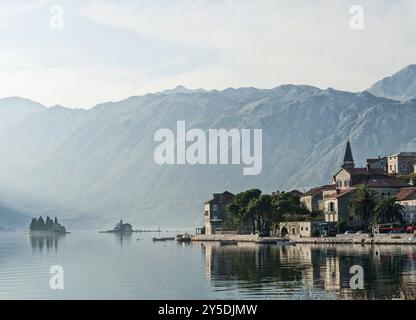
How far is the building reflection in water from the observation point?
224 feet

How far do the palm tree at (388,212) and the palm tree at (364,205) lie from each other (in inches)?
211

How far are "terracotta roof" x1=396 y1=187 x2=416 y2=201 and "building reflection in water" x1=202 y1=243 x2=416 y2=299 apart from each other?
5088 centimetres

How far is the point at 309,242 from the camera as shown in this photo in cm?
17112

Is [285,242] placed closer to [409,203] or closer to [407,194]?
[409,203]

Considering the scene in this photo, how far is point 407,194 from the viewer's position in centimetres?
17750

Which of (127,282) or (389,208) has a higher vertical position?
(389,208)

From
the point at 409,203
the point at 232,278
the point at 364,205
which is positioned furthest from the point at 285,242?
the point at 232,278

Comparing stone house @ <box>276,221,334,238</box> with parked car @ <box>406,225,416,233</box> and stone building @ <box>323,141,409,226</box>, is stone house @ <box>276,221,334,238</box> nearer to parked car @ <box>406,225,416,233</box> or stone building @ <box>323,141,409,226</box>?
stone building @ <box>323,141,409,226</box>

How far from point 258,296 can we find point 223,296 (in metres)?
3.06

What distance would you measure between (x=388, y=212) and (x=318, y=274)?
79202 millimetres

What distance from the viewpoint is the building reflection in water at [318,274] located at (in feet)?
224
